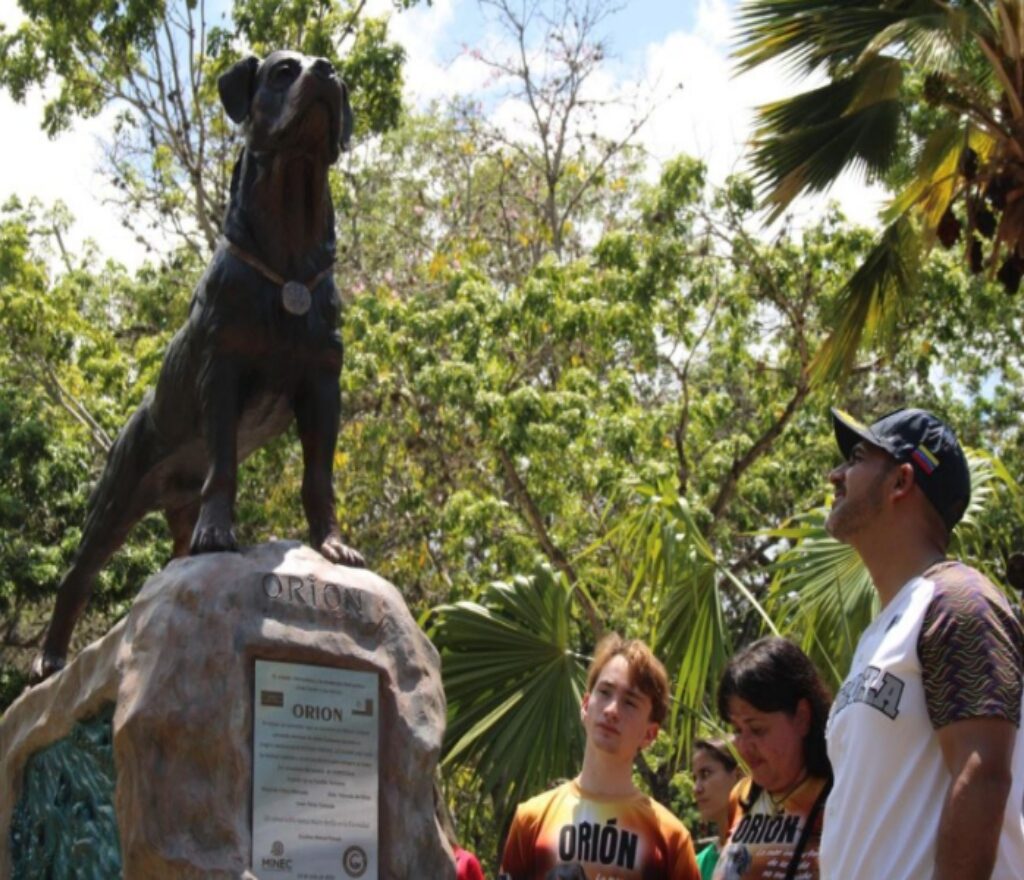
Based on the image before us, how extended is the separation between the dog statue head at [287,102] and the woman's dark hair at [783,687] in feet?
7.63

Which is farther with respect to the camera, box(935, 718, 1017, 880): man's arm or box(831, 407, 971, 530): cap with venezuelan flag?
box(831, 407, 971, 530): cap with venezuelan flag

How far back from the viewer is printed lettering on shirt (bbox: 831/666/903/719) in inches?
129

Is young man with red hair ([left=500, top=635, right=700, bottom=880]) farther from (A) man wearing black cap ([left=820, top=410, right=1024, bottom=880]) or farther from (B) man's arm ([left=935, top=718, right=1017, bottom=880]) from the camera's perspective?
(B) man's arm ([left=935, top=718, right=1017, bottom=880])

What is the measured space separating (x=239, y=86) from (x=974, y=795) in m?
3.82

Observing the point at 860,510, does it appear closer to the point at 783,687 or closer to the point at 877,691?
the point at 877,691

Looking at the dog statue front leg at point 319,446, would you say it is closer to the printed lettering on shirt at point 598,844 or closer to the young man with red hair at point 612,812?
the young man with red hair at point 612,812

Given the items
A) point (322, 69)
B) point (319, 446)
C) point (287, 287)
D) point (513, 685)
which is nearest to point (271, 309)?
point (287, 287)

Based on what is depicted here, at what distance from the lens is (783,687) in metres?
4.74

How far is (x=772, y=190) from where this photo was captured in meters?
9.91

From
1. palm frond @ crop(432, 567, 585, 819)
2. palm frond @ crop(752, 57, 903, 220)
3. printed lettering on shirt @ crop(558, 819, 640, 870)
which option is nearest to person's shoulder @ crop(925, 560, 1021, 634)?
printed lettering on shirt @ crop(558, 819, 640, 870)

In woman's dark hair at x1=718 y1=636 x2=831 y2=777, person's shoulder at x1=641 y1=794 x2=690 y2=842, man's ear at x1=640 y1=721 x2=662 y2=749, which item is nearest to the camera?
woman's dark hair at x1=718 y1=636 x2=831 y2=777

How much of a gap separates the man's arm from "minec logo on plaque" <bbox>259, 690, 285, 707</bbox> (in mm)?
2607

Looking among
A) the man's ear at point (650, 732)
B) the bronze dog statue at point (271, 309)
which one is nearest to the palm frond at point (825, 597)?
the man's ear at point (650, 732)

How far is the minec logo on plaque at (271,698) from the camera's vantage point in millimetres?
5262
